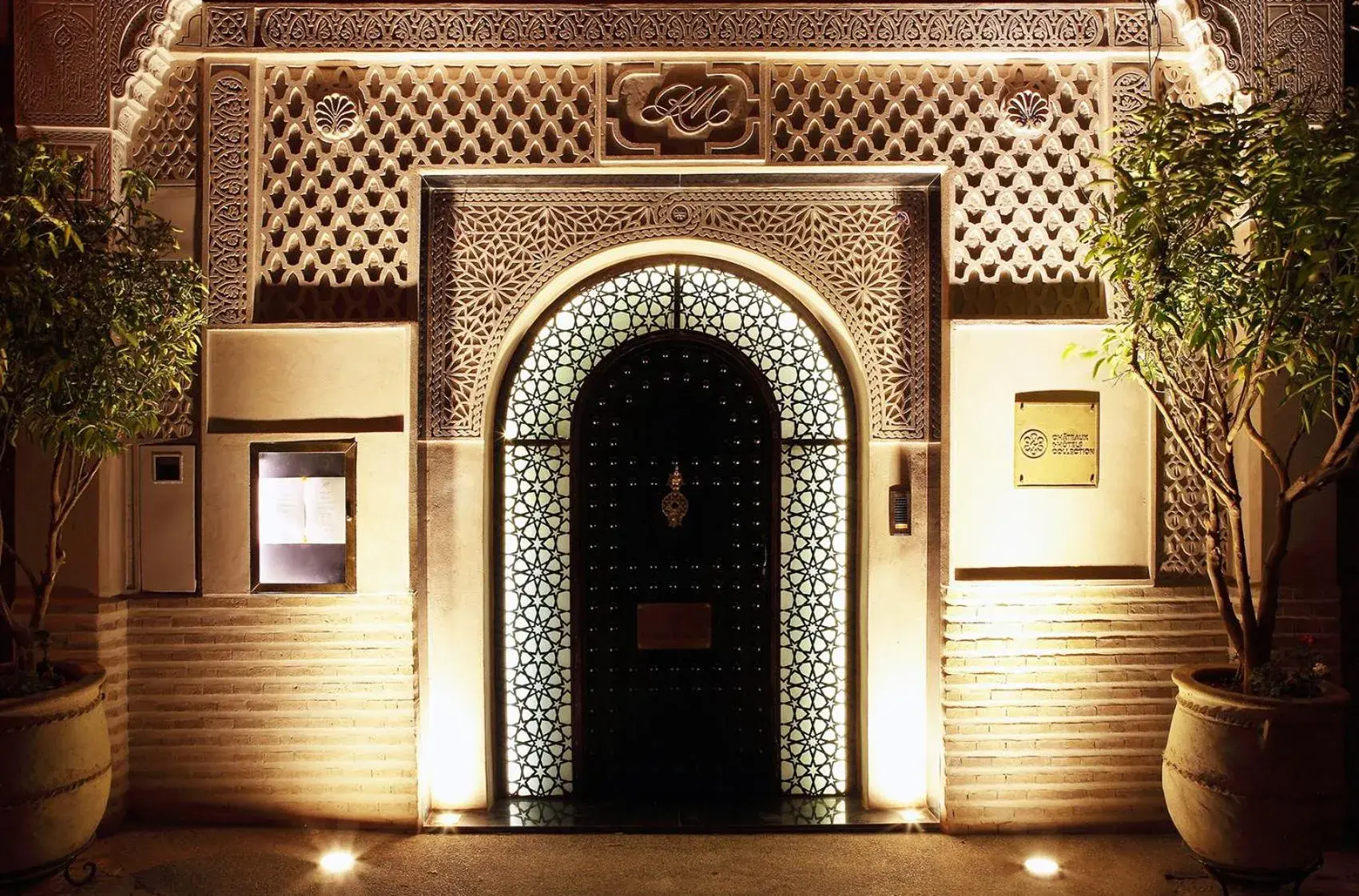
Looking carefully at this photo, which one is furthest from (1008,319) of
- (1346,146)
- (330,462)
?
(330,462)

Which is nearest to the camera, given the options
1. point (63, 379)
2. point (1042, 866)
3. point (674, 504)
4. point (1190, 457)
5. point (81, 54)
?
point (63, 379)

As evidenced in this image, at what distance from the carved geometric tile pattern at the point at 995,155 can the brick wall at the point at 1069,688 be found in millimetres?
1446

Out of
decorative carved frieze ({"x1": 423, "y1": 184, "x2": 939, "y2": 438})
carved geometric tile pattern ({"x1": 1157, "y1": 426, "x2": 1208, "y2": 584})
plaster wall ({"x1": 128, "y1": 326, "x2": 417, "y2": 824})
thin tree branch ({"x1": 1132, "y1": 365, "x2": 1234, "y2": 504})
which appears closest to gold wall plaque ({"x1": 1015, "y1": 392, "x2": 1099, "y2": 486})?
carved geometric tile pattern ({"x1": 1157, "y1": 426, "x2": 1208, "y2": 584})

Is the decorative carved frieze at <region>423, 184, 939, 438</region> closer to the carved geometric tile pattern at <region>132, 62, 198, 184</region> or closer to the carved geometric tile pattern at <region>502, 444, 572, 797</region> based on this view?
the carved geometric tile pattern at <region>502, 444, 572, 797</region>

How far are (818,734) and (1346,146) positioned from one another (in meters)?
3.44

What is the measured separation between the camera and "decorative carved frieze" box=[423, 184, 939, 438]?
4480 millimetres

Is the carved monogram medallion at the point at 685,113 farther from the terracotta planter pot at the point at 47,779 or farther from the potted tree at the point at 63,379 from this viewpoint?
the terracotta planter pot at the point at 47,779

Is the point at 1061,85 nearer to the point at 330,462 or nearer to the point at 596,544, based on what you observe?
the point at 596,544

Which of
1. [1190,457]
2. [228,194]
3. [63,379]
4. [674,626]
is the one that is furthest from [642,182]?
[1190,457]

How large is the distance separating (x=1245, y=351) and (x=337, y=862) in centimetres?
440

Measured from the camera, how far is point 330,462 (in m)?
4.37

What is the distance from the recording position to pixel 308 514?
436 cm

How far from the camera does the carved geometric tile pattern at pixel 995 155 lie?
4.39 metres

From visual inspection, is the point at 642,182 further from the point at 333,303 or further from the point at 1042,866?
the point at 1042,866
